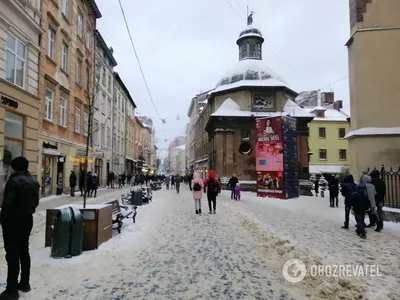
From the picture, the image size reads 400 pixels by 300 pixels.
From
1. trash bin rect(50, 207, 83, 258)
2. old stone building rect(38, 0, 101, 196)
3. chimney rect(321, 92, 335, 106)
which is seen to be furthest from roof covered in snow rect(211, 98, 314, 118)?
chimney rect(321, 92, 335, 106)

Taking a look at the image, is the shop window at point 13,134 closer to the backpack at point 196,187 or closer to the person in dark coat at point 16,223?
the backpack at point 196,187

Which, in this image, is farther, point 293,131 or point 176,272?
point 293,131

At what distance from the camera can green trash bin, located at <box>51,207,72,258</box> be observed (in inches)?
267

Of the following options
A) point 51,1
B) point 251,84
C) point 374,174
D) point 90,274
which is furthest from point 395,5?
point 251,84

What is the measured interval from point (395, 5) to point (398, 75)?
10.5 ft

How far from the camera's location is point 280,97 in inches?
1515

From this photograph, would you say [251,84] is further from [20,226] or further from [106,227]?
[20,226]

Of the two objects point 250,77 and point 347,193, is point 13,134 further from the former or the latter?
point 250,77

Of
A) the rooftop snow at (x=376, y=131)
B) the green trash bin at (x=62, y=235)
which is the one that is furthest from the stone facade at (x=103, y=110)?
the green trash bin at (x=62, y=235)

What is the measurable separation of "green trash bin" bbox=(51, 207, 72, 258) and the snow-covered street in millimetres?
222

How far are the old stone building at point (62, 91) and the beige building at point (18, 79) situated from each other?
2.74m

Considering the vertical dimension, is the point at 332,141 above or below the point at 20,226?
above

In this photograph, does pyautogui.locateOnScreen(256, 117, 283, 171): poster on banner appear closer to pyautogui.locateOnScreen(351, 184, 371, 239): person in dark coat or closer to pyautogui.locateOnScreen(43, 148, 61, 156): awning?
pyautogui.locateOnScreen(351, 184, 371, 239): person in dark coat

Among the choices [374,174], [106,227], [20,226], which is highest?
[374,174]
